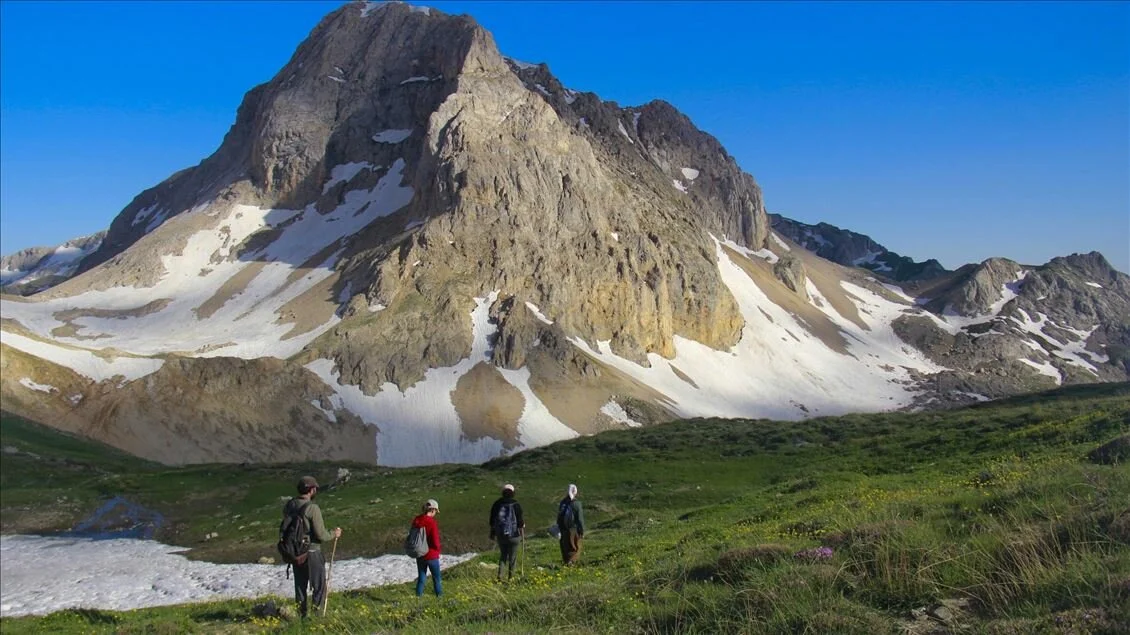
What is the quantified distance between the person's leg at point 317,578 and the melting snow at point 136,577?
9.63 metres

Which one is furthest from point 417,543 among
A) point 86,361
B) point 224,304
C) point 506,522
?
point 224,304

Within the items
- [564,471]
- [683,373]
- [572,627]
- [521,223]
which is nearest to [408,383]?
[521,223]

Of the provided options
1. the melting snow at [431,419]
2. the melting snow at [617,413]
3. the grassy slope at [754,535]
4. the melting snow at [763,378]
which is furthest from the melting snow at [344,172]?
the grassy slope at [754,535]

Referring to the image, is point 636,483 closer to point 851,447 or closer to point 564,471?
point 564,471

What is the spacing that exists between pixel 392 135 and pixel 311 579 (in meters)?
191

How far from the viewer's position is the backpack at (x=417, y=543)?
19.8 meters

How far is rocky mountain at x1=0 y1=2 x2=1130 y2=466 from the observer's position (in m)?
106

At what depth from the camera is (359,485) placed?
188ft

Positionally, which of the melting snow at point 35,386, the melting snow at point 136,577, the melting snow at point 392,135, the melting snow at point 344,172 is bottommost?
the melting snow at point 136,577

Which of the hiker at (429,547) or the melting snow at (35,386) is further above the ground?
the melting snow at (35,386)

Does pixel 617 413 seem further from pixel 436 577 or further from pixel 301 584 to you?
pixel 301 584

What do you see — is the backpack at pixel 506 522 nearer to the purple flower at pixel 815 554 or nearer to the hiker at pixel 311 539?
the hiker at pixel 311 539

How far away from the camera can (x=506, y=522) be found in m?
21.2

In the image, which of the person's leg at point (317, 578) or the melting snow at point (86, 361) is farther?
the melting snow at point (86, 361)
